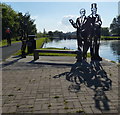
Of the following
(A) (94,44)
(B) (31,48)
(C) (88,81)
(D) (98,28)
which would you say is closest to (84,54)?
(A) (94,44)

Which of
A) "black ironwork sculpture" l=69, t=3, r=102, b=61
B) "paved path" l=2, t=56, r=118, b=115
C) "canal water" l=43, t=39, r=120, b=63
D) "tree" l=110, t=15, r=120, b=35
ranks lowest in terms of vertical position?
"paved path" l=2, t=56, r=118, b=115

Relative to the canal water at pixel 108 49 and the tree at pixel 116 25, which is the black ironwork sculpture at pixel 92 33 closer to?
the canal water at pixel 108 49

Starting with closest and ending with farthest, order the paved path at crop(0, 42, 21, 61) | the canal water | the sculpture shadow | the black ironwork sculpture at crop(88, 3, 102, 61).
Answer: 1. the sculpture shadow
2. the black ironwork sculpture at crop(88, 3, 102, 61)
3. the paved path at crop(0, 42, 21, 61)
4. the canal water

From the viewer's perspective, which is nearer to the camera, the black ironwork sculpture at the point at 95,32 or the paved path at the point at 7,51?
the black ironwork sculpture at the point at 95,32

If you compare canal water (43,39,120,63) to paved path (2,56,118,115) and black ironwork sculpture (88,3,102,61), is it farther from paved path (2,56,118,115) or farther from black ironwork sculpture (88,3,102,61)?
paved path (2,56,118,115)

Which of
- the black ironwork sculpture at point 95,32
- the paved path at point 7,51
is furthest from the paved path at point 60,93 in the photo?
the paved path at point 7,51

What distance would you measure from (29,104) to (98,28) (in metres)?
7.41

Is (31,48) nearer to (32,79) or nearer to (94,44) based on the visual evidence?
(94,44)

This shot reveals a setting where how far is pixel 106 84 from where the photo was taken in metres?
5.06

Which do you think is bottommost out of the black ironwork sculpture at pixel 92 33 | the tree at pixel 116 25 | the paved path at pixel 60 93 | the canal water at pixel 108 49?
the paved path at pixel 60 93

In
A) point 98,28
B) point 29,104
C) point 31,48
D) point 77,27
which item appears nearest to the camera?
point 29,104

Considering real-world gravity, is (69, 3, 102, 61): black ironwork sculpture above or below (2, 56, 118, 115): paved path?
above

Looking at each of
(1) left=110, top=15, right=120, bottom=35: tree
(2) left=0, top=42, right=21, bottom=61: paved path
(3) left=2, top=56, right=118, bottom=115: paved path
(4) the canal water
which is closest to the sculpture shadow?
(3) left=2, top=56, right=118, bottom=115: paved path

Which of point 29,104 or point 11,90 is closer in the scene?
point 29,104
